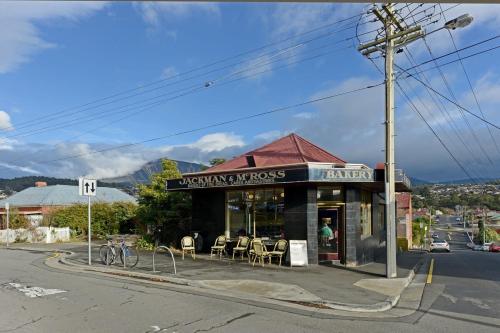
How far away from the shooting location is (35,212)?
45.7m

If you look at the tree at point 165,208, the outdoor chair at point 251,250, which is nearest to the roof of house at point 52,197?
the tree at point 165,208

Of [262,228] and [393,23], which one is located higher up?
[393,23]

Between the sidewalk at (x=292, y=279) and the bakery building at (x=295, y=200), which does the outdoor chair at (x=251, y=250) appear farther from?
the bakery building at (x=295, y=200)

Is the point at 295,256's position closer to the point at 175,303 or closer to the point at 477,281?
the point at 477,281

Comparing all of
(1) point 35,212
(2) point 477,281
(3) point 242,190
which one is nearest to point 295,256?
(3) point 242,190

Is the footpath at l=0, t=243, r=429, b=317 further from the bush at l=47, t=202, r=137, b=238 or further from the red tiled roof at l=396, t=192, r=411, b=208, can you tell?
the red tiled roof at l=396, t=192, r=411, b=208

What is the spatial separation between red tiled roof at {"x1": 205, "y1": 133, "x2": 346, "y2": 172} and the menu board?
3.73 metres

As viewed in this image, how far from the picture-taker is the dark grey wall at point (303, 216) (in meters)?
17.6

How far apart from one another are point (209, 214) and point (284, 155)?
13.4 ft

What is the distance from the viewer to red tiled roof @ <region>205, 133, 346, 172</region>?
66.1 ft

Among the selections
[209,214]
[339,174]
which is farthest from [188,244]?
[339,174]

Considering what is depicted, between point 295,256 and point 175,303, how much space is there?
748 centimetres

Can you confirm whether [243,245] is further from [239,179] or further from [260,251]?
[239,179]

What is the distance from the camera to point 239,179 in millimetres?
18812
